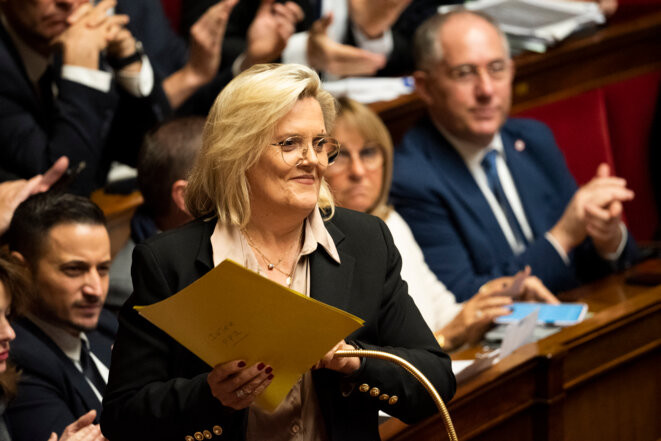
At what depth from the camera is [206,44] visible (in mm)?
Answer: 3244

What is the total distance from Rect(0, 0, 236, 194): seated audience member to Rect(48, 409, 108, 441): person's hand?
91 centimetres

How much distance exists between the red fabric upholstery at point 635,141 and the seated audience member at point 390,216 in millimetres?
1327

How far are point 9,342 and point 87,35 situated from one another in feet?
3.33

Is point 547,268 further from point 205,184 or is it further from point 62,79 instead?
point 205,184

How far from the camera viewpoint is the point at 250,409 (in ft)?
5.24

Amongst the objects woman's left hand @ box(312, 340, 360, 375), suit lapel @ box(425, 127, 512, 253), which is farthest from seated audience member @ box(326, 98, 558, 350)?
woman's left hand @ box(312, 340, 360, 375)

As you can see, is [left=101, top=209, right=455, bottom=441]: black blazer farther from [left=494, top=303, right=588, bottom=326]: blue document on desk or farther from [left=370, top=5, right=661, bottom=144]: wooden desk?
[left=370, top=5, right=661, bottom=144]: wooden desk

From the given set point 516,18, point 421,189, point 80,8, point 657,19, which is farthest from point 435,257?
point 657,19

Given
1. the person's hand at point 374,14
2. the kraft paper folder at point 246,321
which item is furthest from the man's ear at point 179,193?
the person's hand at point 374,14

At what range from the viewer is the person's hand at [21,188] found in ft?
7.47

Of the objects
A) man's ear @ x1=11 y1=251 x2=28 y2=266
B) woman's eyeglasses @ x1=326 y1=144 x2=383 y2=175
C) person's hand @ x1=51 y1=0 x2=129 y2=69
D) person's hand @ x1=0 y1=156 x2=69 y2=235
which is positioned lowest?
man's ear @ x1=11 y1=251 x2=28 y2=266

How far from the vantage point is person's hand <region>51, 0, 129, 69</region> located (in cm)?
273

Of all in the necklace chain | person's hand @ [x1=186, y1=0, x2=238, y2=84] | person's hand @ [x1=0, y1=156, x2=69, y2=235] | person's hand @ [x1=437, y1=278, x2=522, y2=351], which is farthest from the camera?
person's hand @ [x1=186, y1=0, x2=238, y2=84]

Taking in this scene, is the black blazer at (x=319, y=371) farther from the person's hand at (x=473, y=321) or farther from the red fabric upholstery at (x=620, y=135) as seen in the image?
the red fabric upholstery at (x=620, y=135)
